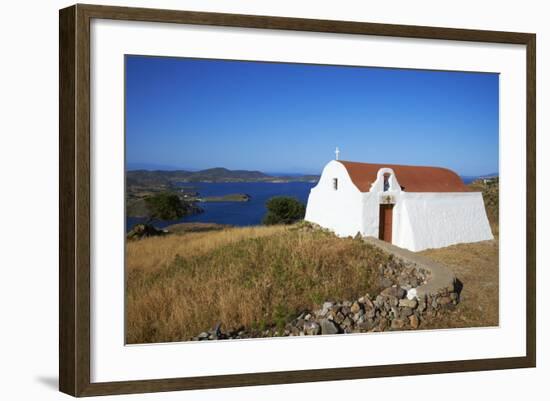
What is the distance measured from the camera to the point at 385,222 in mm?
9281

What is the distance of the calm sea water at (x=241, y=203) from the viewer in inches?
341

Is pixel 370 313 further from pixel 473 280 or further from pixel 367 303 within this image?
pixel 473 280

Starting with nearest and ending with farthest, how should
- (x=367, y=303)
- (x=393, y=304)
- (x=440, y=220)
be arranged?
(x=367, y=303), (x=393, y=304), (x=440, y=220)

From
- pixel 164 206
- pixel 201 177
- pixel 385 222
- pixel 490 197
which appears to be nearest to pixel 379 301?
pixel 385 222

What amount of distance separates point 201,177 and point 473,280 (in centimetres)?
288

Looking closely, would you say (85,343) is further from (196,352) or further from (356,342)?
(356,342)

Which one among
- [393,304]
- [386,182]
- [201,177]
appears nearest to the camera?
[201,177]

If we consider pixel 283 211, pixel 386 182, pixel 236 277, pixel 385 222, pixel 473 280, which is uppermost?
pixel 386 182

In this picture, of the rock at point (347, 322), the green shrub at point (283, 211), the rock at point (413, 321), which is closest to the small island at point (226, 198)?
the green shrub at point (283, 211)

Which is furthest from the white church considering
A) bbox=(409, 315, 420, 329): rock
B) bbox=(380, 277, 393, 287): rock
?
bbox=(409, 315, 420, 329): rock

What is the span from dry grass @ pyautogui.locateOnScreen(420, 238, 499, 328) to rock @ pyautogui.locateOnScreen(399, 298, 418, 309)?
0.29 metres

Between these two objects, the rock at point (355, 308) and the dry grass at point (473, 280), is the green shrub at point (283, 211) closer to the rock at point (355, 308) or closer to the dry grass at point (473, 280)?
the rock at point (355, 308)

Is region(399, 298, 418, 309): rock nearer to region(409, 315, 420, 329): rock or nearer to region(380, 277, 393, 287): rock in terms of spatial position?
region(409, 315, 420, 329): rock

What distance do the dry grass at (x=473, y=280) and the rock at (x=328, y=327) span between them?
1.06 m
